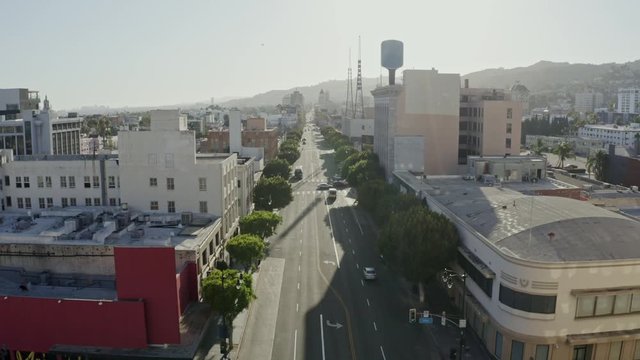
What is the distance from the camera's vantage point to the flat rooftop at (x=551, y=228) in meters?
40.5

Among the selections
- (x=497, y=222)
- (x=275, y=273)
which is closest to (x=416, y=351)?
(x=497, y=222)

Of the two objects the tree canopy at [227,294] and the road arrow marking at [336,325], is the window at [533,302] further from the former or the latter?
the tree canopy at [227,294]

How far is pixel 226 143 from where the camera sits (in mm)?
140625

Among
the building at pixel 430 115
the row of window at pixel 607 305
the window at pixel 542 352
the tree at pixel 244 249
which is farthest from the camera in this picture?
the building at pixel 430 115

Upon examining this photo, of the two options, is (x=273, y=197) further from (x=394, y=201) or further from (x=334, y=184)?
(x=334, y=184)

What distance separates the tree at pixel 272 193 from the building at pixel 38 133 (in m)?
Answer: 62.0

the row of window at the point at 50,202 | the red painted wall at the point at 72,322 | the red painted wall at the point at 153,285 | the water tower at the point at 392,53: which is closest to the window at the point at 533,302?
the red painted wall at the point at 153,285

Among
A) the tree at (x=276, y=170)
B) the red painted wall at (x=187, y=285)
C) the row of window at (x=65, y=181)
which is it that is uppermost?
the row of window at (x=65, y=181)

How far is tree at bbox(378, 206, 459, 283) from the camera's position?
50.9m

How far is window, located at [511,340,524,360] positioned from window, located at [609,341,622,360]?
7.30 metres

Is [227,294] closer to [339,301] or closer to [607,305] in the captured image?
[339,301]

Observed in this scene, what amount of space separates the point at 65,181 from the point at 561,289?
57868 millimetres

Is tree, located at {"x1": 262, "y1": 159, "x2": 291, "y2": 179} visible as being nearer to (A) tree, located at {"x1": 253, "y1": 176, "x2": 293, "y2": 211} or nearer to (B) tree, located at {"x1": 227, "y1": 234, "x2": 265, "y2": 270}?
(A) tree, located at {"x1": 253, "y1": 176, "x2": 293, "y2": 211}

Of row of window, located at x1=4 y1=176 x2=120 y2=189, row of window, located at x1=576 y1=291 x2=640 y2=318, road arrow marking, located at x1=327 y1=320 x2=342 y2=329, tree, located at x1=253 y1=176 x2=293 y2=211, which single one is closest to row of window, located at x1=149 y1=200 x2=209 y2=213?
row of window, located at x1=4 y1=176 x2=120 y2=189
